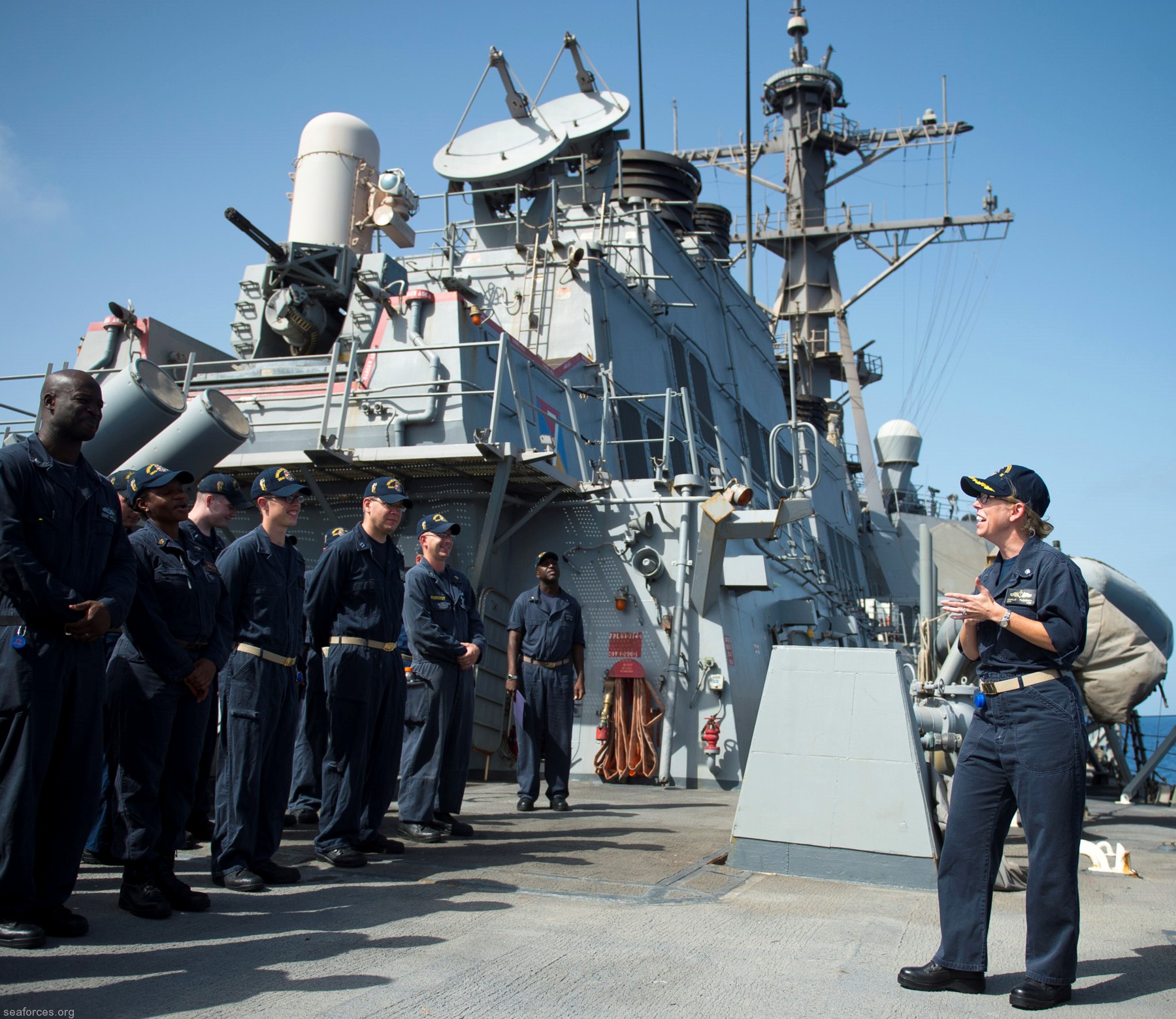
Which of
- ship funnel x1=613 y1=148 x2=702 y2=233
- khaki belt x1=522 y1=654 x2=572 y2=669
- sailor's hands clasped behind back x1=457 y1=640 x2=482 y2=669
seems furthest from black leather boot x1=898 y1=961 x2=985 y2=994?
ship funnel x1=613 y1=148 x2=702 y2=233

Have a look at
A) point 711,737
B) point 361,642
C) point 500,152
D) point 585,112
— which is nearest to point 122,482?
point 361,642

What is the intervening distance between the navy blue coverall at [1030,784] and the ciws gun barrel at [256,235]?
833cm

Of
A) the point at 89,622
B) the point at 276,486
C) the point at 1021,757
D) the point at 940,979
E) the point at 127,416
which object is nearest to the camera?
the point at 940,979

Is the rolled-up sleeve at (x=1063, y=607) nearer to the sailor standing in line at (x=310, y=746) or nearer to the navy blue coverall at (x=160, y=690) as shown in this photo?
the navy blue coverall at (x=160, y=690)

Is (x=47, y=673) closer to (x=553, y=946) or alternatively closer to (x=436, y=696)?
(x=553, y=946)

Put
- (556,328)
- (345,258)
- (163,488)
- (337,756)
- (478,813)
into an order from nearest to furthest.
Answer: (163,488), (337,756), (478,813), (345,258), (556,328)

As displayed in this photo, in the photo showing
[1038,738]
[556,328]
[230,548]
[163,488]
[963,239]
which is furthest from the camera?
[963,239]

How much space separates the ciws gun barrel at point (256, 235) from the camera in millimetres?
9469

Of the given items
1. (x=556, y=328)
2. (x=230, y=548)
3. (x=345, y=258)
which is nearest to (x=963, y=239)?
(x=556, y=328)

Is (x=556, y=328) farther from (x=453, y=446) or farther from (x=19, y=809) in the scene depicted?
(x=19, y=809)

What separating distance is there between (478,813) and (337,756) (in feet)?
6.79

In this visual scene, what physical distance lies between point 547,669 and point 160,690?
3.77 meters

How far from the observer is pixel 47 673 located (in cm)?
297

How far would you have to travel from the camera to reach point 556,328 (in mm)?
10781
